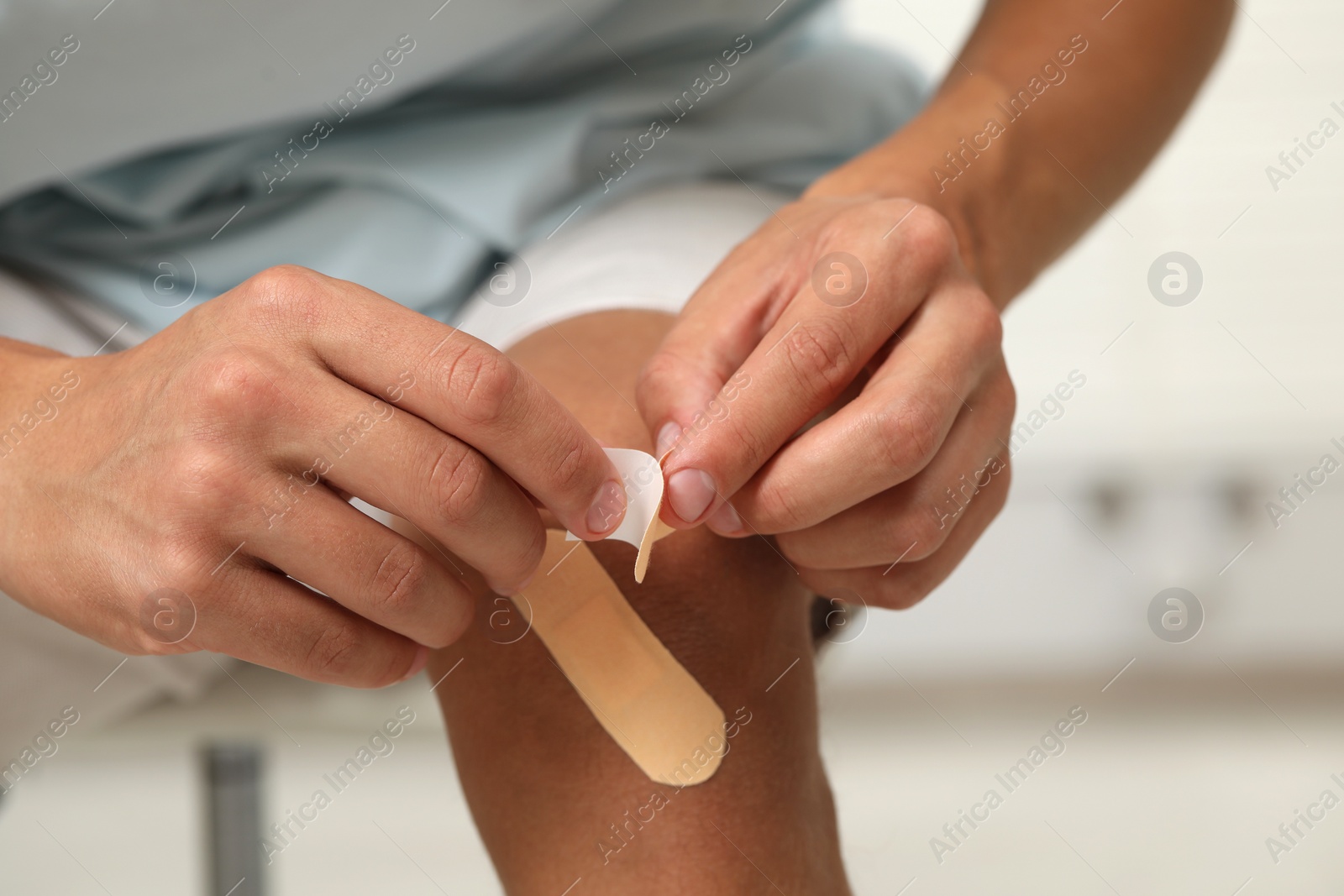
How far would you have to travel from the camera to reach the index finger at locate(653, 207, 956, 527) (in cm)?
54

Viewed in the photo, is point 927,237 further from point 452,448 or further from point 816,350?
point 452,448

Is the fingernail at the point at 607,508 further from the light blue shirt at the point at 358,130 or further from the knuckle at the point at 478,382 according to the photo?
the light blue shirt at the point at 358,130

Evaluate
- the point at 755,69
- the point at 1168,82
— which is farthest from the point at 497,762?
the point at 1168,82

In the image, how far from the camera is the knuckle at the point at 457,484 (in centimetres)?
48

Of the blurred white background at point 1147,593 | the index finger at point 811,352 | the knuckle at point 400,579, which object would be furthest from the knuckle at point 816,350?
the blurred white background at point 1147,593

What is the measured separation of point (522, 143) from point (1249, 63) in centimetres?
177

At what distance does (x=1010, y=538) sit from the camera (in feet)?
5.82

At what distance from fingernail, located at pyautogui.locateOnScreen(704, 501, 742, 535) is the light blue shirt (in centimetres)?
36

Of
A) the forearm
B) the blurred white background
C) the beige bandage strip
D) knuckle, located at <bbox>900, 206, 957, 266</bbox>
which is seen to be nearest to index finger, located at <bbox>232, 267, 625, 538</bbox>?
the beige bandage strip

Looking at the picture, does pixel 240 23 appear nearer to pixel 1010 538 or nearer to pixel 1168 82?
pixel 1168 82

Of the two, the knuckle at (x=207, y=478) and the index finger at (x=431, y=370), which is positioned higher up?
the index finger at (x=431, y=370)

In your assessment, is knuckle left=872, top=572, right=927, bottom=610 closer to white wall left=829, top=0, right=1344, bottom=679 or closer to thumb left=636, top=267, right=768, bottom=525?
thumb left=636, top=267, right=768, bottom=525

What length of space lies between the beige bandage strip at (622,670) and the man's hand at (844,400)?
7 cm

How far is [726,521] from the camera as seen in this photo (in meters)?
0.59
